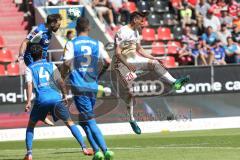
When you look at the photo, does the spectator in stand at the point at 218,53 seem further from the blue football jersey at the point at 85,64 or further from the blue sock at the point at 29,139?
the blue football jersey at the point at 85,64

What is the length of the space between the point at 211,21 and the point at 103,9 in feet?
14.7

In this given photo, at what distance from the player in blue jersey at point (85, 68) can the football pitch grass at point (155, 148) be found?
1.21 metres

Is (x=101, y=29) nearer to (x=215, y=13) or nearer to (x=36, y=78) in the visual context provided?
(x=215, y=13)

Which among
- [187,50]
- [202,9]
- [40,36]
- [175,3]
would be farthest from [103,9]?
[40,36]

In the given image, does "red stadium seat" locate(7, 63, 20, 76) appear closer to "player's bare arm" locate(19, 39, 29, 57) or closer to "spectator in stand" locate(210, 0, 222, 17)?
"spectator in stand" locate(210, 0, 222, 17)

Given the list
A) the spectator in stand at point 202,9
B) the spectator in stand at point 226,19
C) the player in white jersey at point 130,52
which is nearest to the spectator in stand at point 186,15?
the spectator in stand at point 202,9

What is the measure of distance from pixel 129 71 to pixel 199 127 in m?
6.89

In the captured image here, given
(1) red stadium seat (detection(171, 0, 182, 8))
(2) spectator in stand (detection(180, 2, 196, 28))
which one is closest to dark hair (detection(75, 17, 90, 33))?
(2) spectator in stand (detection(180, 2, 196, 28))

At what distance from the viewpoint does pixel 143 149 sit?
54.7 ft

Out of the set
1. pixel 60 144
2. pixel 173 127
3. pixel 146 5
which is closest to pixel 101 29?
pixel 146 5

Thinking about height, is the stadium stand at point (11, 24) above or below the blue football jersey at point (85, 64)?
below

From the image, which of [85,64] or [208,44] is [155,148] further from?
[208,44]

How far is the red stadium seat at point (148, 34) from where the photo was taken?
3184cm

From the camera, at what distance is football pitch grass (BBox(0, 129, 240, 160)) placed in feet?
48.2
